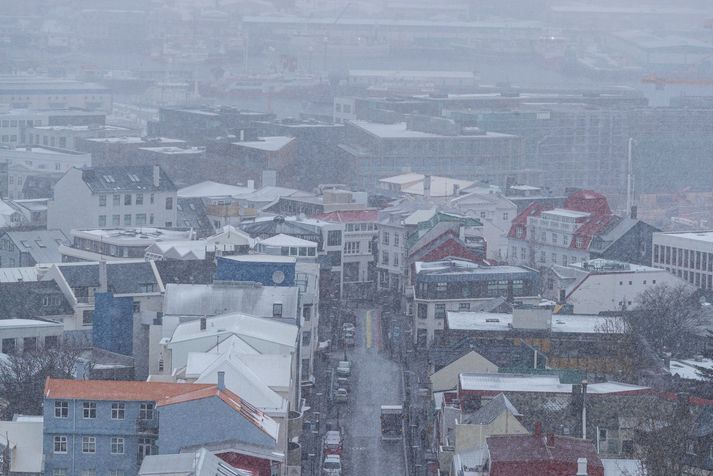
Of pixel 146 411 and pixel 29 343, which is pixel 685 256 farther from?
pixel 146 411

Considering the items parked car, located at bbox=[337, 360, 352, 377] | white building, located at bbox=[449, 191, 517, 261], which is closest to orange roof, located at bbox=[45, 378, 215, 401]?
parked car, located at bbox=[337, 360, 352, 377]

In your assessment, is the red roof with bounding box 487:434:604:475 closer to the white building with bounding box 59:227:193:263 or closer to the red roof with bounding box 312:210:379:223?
the white building with bounding box 59:227:193:263

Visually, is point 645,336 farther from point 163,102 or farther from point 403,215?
point 163,102

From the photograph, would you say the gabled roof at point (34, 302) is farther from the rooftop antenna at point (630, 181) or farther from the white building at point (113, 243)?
the rooftop antenna at point (630, 181)

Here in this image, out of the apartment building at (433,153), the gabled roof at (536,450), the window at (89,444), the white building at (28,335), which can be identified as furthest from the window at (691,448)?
the apartment building at (433,153)

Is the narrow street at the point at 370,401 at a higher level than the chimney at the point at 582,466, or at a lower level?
lower

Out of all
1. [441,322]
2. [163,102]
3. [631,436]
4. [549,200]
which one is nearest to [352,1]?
[163,102]

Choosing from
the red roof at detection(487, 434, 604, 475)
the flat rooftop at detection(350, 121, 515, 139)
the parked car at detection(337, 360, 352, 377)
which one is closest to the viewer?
the red roof at detection(487, 434, 604, 475)
